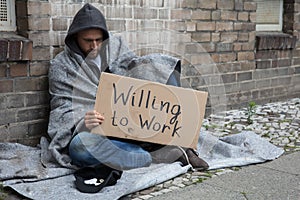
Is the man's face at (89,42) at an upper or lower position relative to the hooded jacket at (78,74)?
upper

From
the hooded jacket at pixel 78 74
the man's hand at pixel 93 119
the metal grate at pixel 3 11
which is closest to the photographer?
the man's hand at pixel 93 119

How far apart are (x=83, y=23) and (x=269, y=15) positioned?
143 inches

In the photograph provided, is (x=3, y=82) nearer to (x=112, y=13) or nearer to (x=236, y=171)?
(x=112, y=13)

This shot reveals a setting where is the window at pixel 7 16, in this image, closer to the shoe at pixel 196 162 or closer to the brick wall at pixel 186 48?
the brick wall at pixel 186 48

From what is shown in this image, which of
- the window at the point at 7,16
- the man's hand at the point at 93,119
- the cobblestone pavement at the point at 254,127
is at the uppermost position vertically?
the window at the point at 7,16

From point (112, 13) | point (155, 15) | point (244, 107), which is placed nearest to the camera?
point (112, 13)

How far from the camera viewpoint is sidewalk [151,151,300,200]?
→ 293 cm

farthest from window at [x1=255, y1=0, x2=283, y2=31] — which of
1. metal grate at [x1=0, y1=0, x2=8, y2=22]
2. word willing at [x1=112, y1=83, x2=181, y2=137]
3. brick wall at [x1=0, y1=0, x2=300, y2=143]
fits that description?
metal grate at [x1=0, y1=0, x2=8, y2=22]

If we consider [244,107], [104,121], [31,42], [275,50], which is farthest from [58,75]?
[275,50]

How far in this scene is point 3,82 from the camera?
11.8ft

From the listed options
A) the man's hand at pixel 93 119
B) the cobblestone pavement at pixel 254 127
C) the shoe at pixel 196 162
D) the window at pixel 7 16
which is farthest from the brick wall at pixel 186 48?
the shoe at pixel 196 162

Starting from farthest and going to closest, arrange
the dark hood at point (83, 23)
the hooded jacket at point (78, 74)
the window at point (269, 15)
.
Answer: the window at point (269, 15), the dark hood at point (83, 23), the hooded jacket at point (78, 74)

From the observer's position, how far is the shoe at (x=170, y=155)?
340cm

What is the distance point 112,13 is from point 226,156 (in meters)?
1.64
